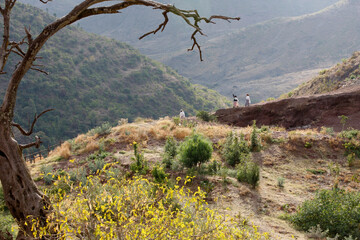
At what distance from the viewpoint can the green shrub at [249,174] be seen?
859 cm

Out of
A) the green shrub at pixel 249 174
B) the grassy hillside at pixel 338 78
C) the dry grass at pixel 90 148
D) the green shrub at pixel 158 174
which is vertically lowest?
the green shrub at pixel 249 174

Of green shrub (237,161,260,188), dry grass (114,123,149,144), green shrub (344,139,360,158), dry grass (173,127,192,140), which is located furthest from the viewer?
dry grass (173,127,192,140)

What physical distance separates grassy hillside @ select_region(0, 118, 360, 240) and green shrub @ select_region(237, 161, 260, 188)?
0.08 meters

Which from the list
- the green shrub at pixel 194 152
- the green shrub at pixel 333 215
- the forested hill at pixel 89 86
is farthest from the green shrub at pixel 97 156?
the forested hill at pixel 89 86

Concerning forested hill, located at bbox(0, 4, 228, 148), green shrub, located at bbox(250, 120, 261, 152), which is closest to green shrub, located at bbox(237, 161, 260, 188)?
green shrub, located at bbox(250, 120, 261, 152)

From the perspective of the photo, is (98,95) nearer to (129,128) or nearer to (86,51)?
(86,51)

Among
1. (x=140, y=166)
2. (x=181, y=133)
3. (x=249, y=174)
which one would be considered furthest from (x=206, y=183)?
(x=181, y=133)

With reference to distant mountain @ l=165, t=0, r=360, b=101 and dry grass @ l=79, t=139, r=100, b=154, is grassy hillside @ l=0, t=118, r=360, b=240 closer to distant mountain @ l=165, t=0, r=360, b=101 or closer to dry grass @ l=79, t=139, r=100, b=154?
dry grass @ l=79, t=139, r=100, b=154

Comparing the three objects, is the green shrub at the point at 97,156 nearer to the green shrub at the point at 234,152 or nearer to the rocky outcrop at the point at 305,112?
the green shrub at the point at 234,152

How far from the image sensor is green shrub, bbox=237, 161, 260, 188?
8.59 meters

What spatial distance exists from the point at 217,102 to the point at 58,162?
292 feet

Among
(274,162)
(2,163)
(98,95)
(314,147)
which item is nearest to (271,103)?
(314,147)

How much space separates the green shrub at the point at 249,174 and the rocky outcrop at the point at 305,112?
10.5 m

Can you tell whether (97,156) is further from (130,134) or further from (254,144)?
(254,144)
